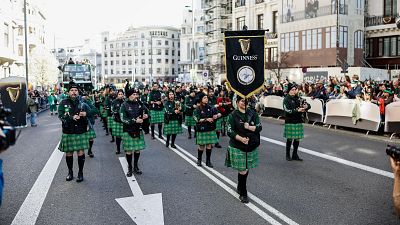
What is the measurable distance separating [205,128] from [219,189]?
7.99 feet

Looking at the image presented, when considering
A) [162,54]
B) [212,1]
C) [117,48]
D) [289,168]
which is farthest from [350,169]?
[117,48]

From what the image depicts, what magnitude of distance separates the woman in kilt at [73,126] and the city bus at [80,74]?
2454 centimetres

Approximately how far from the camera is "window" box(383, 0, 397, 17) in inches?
1276

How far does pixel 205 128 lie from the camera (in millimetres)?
9391

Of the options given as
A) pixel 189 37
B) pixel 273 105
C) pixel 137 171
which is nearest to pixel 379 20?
pixel 273 105

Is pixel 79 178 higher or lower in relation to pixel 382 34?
lower

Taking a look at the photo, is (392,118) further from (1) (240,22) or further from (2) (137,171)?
(1) (240,22)

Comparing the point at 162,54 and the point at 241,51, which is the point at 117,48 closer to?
the point at 162,54

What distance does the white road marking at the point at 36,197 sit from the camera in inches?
227

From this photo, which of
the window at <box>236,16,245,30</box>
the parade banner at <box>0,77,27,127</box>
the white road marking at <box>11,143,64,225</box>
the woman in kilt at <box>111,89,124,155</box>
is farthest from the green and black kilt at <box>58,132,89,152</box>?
the window at <box>236,16,245,30</box>

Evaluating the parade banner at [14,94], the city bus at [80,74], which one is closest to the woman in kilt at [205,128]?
the parade banner at [14,94]

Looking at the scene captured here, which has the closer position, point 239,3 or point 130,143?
point 130,143

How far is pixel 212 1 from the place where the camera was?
65625 millimetres

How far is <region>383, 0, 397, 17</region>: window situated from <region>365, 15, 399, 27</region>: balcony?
42cm
